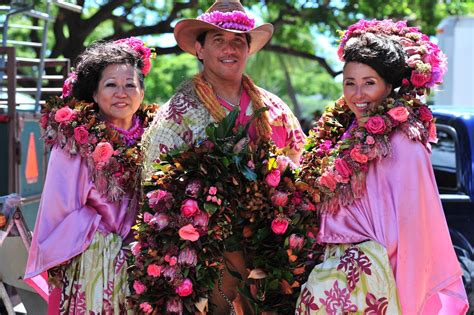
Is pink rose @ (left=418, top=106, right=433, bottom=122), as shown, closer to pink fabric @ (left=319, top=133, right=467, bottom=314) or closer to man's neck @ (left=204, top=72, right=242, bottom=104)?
pink fabric @ (left=319, top=133, right=467, bottom=314)

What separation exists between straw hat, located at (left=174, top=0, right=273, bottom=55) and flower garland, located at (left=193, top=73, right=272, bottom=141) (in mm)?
239

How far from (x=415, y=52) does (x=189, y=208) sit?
1344 mm

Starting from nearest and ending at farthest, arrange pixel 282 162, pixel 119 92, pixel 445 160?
pixel 282 162 < pixel 119 92 < pixel 445 160

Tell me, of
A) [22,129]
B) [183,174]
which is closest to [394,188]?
[183,174]

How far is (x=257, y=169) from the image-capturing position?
393cm

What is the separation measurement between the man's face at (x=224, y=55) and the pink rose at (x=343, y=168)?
30.3 inches

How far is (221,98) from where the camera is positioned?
14.3 ft

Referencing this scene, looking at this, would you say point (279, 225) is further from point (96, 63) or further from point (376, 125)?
point (96, 63)

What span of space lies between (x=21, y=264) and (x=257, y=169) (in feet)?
6.56

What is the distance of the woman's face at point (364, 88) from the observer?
4023 mm

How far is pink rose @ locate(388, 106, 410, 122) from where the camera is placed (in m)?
3.85

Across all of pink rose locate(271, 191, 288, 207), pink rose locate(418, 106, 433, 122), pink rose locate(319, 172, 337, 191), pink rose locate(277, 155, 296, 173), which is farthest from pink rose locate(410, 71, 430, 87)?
pink rose locate(271, 191, 288, 207)

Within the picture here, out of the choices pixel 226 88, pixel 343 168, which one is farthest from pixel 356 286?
pixel 226 88

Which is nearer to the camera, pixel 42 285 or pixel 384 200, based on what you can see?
pixel 384 200
